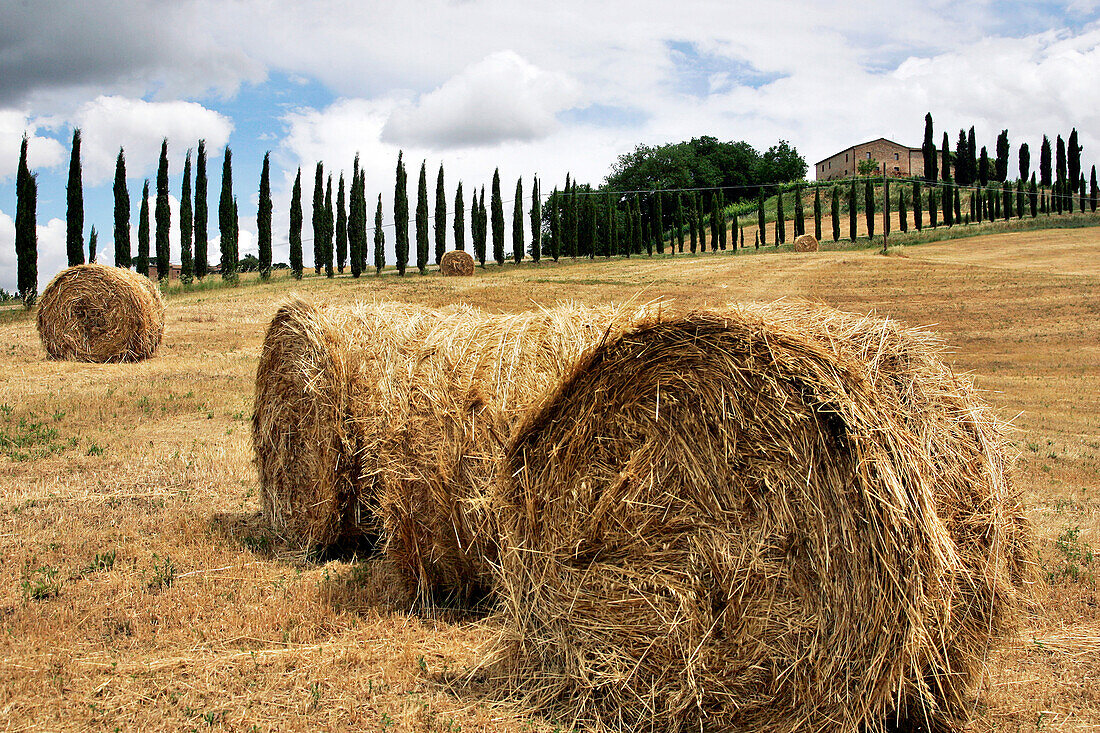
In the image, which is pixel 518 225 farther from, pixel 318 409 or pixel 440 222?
pixel 318 409

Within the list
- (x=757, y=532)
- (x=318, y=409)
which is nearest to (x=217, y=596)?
(x=318, y=409)

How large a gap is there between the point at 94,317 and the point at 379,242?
35.9 meters

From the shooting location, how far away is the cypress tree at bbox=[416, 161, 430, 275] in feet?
172

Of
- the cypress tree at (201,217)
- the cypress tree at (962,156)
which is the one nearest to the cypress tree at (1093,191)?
the cypress tree at (962,156)

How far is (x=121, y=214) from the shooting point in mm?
39250

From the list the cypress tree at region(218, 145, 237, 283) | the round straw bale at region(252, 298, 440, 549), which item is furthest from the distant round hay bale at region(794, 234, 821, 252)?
the round straw bale at region(252, 298, 440, 549)

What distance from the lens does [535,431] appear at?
4.42 metres

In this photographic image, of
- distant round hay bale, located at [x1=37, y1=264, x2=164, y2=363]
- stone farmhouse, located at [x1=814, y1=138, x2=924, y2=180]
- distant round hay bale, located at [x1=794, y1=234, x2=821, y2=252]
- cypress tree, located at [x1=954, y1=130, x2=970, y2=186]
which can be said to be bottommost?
distant round hay bale, located at [x1=37, y1=264, x2=164, y2=363]

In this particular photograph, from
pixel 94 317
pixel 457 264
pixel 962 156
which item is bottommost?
pixel 94 317

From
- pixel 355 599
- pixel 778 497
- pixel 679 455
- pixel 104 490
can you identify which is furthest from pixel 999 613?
pixel 104 490

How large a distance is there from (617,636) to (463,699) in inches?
36.4

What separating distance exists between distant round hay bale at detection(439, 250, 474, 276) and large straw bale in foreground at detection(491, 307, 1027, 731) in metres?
42.4

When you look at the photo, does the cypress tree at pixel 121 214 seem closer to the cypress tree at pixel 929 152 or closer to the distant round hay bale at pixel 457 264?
the distant round hay bale at pixel 457 264

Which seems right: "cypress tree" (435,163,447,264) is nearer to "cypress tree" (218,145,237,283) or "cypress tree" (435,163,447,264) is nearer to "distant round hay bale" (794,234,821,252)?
"cypress tree" (218,145,237,283)
